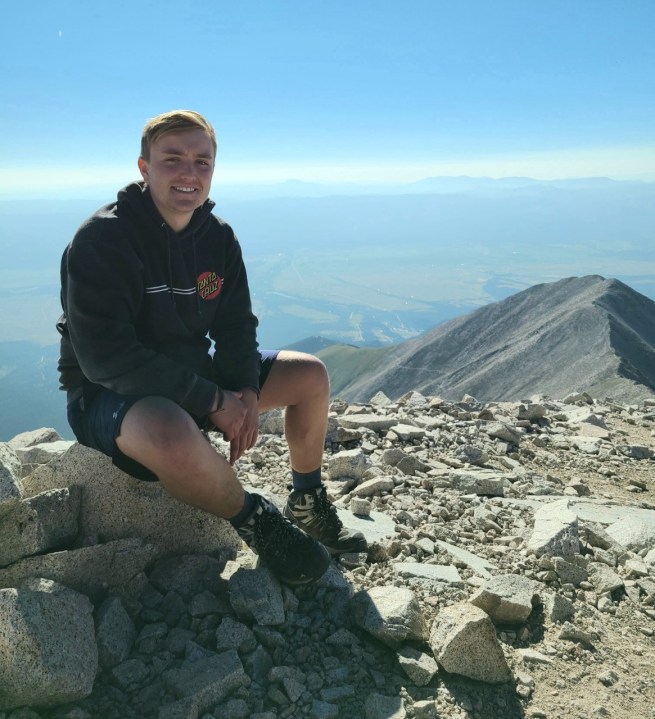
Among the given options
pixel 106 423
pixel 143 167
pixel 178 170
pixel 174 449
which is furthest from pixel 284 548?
pixel 143 167

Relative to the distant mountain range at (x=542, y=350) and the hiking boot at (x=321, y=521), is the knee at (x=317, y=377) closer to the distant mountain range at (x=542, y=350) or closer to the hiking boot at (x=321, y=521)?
the hiking boot at (x=321, y=521)

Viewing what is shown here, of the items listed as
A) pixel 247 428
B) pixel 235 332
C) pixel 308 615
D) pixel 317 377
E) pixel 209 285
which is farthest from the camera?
pixel 235 332

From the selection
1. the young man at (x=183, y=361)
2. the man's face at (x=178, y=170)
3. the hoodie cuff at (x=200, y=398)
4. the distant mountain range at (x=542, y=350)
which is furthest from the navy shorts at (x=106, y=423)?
the distant mountain range at (x=542, y=350)

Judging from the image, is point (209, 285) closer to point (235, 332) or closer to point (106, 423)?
point (235, 332)

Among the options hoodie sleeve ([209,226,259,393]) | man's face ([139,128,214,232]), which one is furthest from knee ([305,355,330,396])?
man's face ([139,128,214,232])

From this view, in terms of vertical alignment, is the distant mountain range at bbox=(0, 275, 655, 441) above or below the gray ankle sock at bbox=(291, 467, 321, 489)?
below

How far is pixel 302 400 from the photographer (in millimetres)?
4531

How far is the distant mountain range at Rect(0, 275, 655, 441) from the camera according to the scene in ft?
150

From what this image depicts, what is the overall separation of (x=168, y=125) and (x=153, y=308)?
1187 millimetres

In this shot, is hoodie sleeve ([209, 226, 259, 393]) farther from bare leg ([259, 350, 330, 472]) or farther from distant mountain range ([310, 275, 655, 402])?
distant mountain range ([310, 275, 655, 402])

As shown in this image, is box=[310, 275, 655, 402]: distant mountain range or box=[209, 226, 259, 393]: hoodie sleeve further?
box=[310, 275, 655, 402]: distant mountain range

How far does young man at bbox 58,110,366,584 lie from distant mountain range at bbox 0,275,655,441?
25.1 meters

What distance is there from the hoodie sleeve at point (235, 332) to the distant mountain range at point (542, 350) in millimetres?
25173

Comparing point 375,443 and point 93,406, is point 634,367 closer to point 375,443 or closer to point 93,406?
point 375,443
